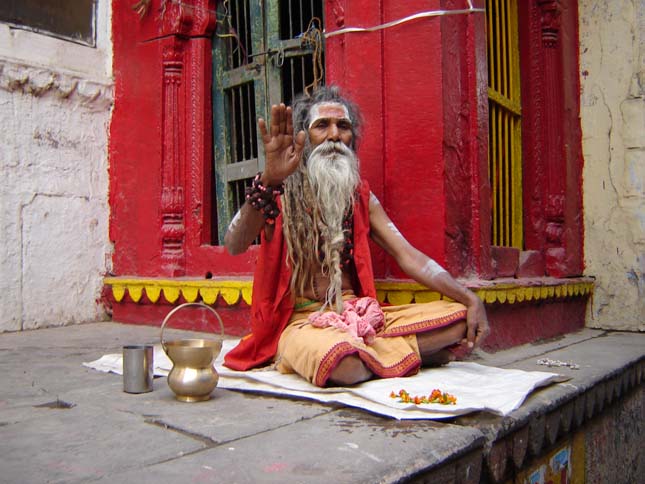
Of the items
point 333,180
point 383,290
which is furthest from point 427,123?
point 383,290

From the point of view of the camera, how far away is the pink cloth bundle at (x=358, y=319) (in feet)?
8.19

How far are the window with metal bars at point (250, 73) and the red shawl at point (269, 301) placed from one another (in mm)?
1480

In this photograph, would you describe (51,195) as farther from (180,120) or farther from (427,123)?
(427,123)

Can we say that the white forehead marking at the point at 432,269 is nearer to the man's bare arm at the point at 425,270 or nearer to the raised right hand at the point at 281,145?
the man's bare arm at the point at 425,270

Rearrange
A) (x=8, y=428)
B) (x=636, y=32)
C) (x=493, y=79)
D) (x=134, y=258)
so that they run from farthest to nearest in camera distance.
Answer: (x=134, y=258)
(x=636, y=32)
(x=493, y=79)
(x=8, y=428)

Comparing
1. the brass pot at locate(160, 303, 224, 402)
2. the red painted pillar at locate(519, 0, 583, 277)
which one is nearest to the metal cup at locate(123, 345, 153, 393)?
the brass pot at locate(160, 303, 224, 402)

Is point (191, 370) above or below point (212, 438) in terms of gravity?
above

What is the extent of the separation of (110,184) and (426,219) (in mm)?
2860

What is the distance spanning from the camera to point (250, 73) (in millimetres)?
4277

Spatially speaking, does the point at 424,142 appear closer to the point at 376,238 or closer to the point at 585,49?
the point at 376,238

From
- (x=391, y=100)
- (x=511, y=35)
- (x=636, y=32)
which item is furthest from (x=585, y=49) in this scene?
(x=391, y=100)

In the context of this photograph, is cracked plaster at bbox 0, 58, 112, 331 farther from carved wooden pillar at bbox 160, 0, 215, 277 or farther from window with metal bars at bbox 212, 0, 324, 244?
window with metal bars at bbox 212, 0, 324, 244

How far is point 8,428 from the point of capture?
1884mm

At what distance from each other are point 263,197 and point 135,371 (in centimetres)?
83
